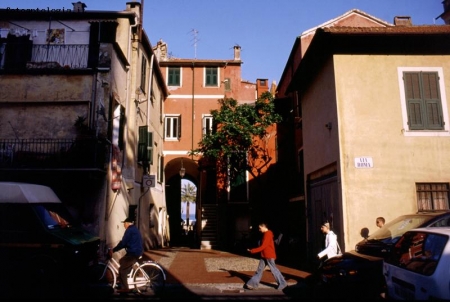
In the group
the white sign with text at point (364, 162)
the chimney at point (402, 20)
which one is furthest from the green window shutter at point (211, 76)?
the white sign with text at point (364, 162)

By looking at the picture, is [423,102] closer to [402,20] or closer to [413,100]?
[413,100]

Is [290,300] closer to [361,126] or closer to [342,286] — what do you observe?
[342,286]

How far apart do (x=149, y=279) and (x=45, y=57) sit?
10.3 m

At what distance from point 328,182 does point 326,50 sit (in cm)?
434

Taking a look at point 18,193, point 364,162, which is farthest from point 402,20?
point 18,193

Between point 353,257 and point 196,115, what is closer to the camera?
point 353,257

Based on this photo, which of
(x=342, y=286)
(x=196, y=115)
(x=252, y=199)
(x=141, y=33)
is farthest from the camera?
(x=196, y=115)

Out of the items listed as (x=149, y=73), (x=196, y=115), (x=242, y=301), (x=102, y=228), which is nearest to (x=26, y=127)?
(x=102, y=228)

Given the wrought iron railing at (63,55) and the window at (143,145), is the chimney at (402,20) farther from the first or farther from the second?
the wrought iron railing at (63,55)

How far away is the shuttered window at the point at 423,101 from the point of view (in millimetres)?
10547

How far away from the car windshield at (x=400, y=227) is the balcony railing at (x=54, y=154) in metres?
8.33

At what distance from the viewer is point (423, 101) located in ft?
35.0

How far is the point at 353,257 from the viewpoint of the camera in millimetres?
7512

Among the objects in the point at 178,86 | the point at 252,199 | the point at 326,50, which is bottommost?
the point at 252,199
